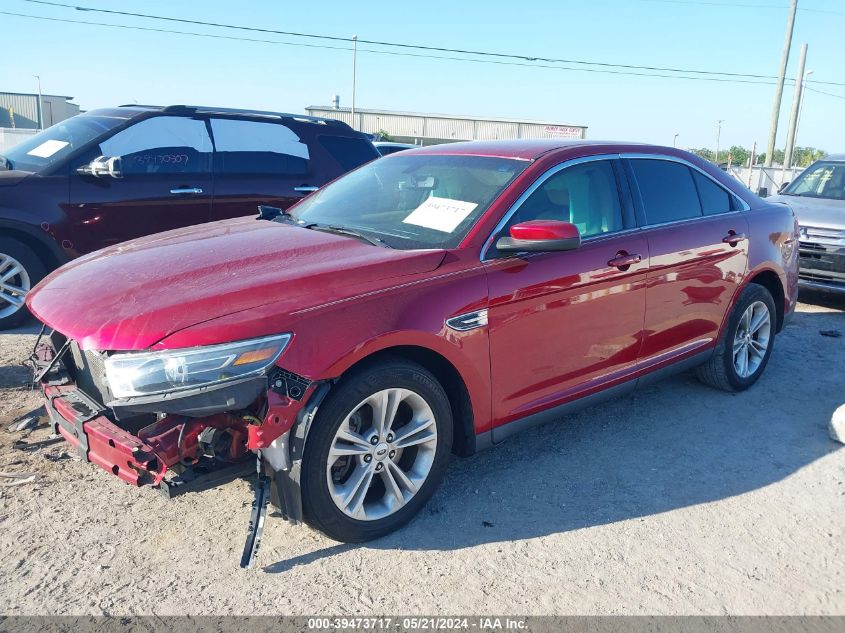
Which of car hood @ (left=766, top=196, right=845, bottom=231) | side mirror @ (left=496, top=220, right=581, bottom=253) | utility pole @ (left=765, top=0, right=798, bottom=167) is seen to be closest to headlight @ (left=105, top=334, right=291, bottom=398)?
side mirror @ (left=496, top=220, right=581, bottom=253)

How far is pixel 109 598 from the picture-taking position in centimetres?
264

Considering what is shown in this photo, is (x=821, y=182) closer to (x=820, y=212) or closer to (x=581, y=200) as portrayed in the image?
(x=820, y=212)

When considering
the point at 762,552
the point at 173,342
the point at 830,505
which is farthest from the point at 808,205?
the point at 173,342

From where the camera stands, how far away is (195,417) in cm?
269

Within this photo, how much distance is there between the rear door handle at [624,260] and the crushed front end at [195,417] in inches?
78.6

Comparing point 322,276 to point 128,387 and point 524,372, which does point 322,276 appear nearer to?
point 128,387

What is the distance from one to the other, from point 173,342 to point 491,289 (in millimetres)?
1466

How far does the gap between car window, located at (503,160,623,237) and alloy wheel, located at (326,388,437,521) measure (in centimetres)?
119

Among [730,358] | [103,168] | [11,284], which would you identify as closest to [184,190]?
[103,168]

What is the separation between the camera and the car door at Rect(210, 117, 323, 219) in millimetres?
6566

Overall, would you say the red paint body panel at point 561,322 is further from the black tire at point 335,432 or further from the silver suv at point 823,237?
the silver suv at point 823,237

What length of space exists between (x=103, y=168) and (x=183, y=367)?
4016mm

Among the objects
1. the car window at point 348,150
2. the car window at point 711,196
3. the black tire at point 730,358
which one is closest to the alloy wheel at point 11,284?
the car window at point 348,150

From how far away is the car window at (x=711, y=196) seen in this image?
4.69 metres
